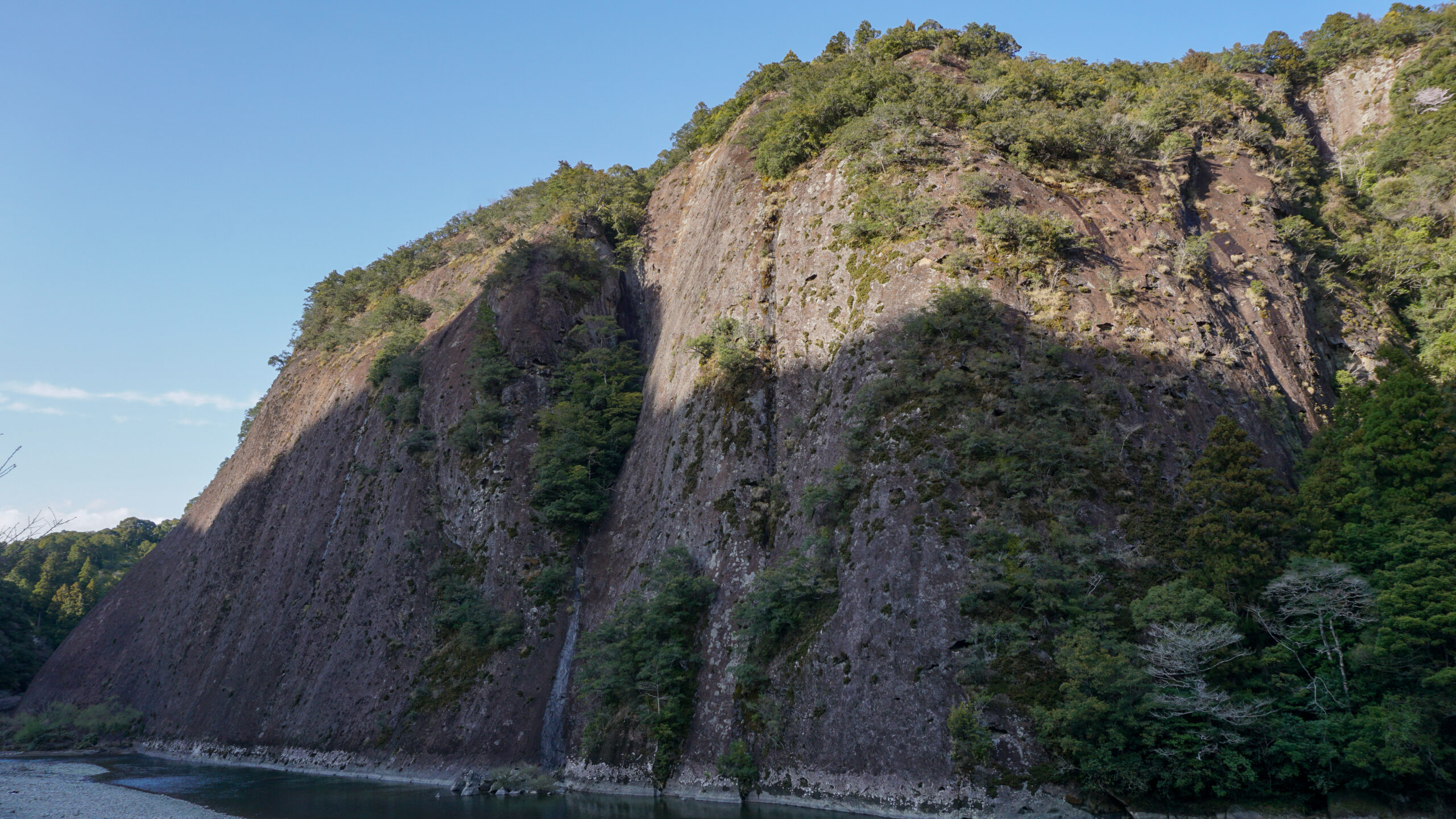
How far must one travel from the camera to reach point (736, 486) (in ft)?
112

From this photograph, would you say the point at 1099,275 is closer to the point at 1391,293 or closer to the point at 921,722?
the point at 1391,293

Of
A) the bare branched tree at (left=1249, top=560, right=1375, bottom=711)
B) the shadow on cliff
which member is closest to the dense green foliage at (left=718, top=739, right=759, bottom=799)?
the shadow on cliff

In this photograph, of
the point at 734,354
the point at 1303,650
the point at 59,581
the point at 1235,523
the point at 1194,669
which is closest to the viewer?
the point at 1194,669

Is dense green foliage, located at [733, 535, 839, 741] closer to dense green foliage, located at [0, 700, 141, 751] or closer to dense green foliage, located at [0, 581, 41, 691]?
dense green foliage, located at [0, 700, 141, 751]

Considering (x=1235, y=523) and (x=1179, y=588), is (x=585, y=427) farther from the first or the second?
(x=1235, y=523)

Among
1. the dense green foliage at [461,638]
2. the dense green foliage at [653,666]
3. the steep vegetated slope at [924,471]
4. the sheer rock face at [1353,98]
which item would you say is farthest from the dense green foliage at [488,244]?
the sheer rock face at [1353,98]

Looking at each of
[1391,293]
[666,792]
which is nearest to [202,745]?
[666,792]

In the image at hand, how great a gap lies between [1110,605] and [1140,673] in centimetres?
336

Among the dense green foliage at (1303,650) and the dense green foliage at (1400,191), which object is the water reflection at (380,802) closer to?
the dense green foliage at (1303,650)

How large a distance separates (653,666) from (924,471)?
1293 centimetres

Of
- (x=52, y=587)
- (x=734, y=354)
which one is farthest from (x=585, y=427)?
(x=52, y=587)

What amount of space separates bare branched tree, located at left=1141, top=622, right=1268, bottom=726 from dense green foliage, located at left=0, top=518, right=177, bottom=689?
3000 inches

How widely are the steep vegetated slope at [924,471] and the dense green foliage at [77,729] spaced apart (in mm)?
2098

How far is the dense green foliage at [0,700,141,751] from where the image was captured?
55375 millimetres
